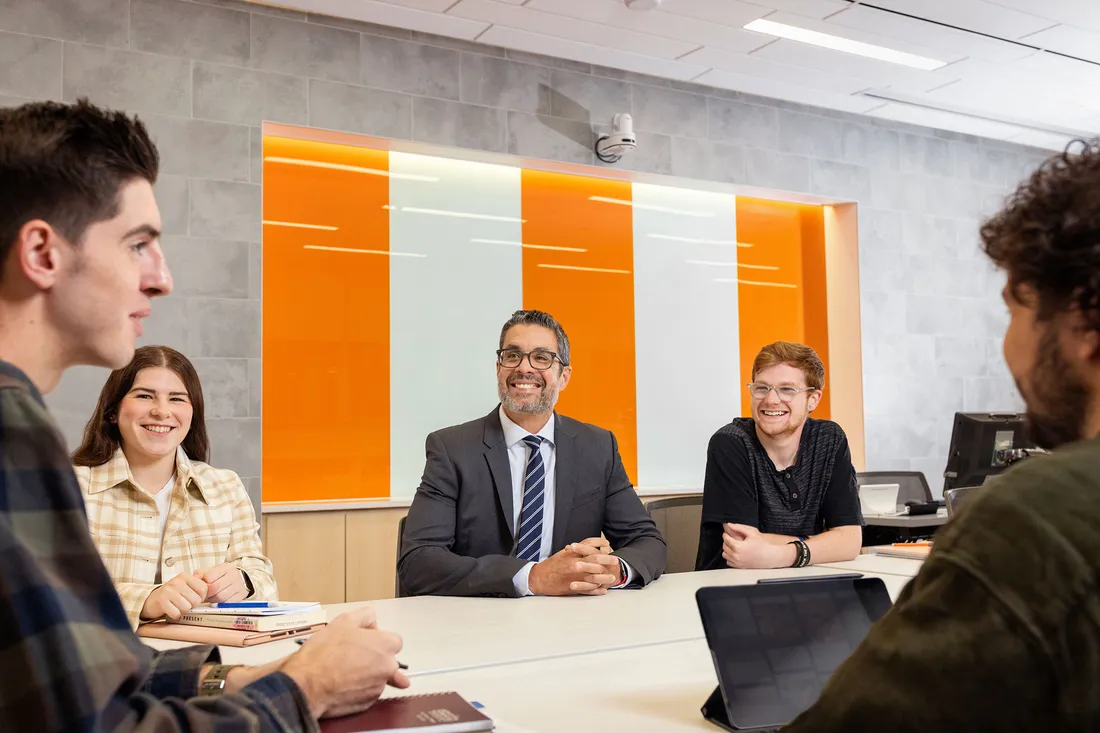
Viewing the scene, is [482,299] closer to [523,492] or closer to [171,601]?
[523,492]

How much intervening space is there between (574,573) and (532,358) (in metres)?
0.84

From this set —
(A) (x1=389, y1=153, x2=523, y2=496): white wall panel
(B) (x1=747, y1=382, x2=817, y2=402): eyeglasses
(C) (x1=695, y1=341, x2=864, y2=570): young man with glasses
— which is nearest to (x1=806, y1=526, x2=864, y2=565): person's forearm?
(C) (x1=695, y1=341, x2=864, y2=570): young man with glasses

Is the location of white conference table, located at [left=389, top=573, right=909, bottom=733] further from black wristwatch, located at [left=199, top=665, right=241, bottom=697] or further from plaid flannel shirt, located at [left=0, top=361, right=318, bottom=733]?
plaid flannel shirt, located at [left=0, top=361, right=318, bottom=733]

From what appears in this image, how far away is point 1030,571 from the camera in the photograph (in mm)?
714

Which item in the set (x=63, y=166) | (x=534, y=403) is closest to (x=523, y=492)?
(x=534, y=403)

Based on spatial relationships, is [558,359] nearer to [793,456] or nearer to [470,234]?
[793,456]

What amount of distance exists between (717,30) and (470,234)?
1703 mm

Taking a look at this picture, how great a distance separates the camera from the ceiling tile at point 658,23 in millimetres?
4523

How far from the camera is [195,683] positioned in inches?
53.6

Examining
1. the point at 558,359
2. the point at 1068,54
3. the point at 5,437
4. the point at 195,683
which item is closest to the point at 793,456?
the point at 558,359

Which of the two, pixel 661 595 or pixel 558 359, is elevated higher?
pixel 558 359

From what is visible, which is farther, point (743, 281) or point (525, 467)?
point (743, 281)

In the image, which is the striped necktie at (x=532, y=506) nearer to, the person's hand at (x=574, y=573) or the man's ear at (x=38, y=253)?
the person's hand at (x=574, y=573)

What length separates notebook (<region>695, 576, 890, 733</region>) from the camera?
1272 mm
